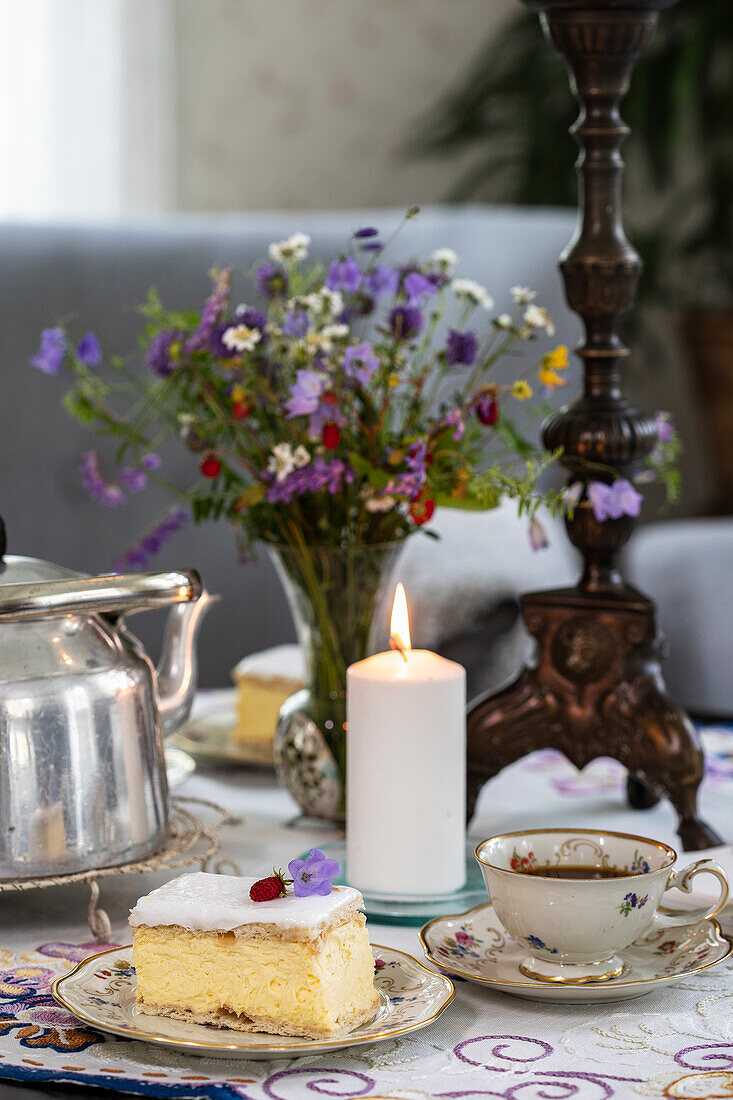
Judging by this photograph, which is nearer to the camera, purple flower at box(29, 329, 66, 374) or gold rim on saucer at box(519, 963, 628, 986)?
gold rim on saucer at box(519, 963, 628, 986)

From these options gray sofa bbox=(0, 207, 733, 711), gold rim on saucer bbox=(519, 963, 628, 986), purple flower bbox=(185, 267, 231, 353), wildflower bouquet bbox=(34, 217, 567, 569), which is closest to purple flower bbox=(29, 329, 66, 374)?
wildflower bouquet bbox=(34, 217, 567, 569)

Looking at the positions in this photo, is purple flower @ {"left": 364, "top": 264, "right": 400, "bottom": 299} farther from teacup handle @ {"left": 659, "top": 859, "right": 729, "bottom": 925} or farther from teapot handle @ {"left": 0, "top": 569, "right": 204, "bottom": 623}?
teacup handle @ {"left": 659, "top": 859, "right": 729, "bottom": 925}

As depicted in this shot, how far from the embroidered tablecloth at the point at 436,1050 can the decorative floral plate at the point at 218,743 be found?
0.32m

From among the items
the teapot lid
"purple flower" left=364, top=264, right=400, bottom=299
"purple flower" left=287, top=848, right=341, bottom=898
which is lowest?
"purple flower" left=287, top=848, right=341, bottom=898

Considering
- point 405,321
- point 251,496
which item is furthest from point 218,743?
point 405,321

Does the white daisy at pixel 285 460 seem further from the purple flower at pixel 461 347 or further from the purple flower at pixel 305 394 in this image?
the purple flower at pixel 461 347

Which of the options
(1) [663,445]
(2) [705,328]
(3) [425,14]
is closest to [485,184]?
(3) [425,14]

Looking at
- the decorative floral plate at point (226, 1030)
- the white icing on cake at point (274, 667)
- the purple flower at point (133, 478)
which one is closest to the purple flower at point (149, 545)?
the purple flower at point (133, 478)

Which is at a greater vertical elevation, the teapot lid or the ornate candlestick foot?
the teapot lid

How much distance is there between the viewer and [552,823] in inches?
38.5

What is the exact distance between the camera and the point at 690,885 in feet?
2.27

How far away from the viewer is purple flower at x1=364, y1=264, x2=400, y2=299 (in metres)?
0.96

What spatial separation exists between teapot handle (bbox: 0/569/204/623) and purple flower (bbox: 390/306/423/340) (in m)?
0.24

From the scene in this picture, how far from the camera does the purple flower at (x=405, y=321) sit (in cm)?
91
